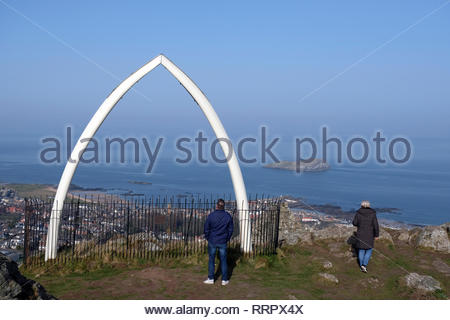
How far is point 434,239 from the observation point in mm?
14344

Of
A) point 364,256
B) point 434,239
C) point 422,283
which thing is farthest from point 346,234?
point 422,283

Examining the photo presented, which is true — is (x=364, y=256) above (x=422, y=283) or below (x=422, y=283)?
above

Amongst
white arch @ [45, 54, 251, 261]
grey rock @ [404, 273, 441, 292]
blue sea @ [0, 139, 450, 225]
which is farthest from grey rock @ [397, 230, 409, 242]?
blue sea @ [0, 139, 450, 225]

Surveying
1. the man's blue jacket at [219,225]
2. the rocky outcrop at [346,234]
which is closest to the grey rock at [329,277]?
the man's blue jacket at [219,225]

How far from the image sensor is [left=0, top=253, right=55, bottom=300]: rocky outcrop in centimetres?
648

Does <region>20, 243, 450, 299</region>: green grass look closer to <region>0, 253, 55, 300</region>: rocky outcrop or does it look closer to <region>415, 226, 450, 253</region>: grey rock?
<region>415, 226, 450, 253</region>: grey rock

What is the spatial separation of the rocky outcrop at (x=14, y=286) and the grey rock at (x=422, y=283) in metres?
7.91

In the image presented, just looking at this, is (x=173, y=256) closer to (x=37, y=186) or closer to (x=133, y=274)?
(x=133, y=274)

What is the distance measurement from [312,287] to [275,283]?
34.9 inches

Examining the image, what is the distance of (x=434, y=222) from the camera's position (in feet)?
116

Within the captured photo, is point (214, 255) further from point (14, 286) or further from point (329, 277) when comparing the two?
point (14, 286)

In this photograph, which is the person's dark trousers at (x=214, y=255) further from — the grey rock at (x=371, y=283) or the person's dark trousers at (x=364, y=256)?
the person's dark trousers at (x=364, y=256)

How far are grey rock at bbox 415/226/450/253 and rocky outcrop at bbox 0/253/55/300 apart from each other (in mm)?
11746

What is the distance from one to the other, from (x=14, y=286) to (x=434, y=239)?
1255 cm
